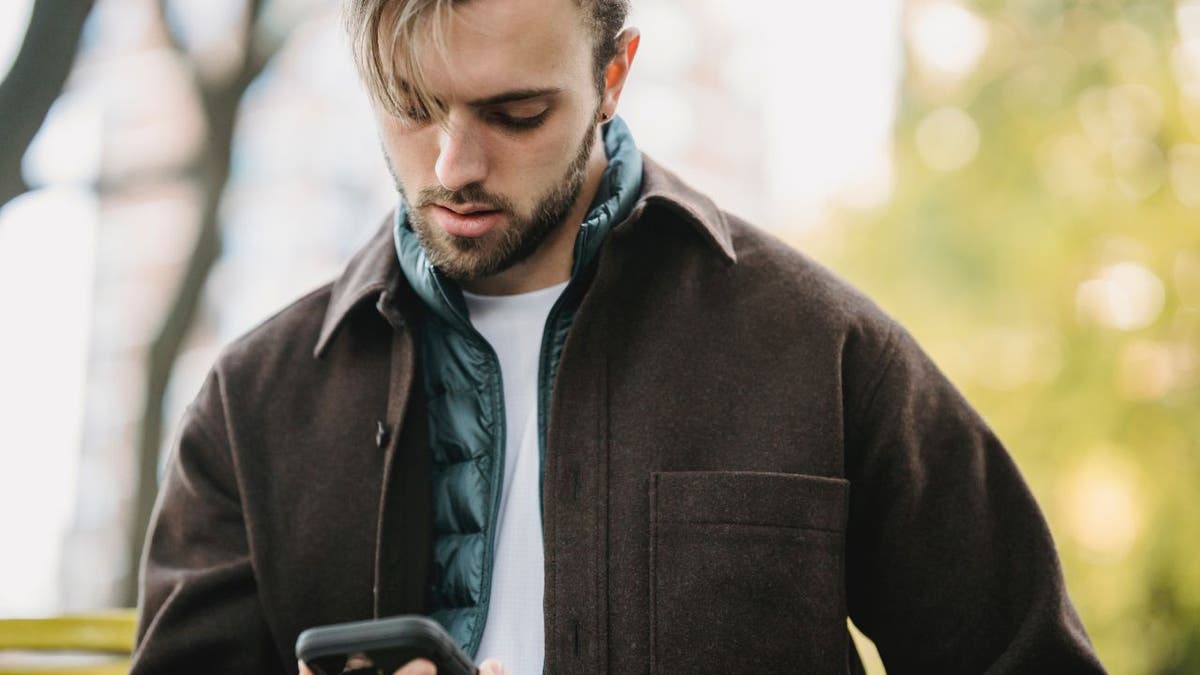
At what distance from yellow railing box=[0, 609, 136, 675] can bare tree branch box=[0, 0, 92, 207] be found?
3.59 feet

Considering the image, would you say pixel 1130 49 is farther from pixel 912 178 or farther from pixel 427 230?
pixel 427 230

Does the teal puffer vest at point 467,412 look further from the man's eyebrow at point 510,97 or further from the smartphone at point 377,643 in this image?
the smartphone at point 377,643

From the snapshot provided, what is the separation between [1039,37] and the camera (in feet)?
28.3

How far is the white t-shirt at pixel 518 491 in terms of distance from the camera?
6.67ft

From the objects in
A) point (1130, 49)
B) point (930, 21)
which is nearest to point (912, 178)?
point (930, 21)

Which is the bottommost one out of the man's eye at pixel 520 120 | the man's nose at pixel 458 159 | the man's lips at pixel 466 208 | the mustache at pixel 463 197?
the man's lips at pixel 466 208

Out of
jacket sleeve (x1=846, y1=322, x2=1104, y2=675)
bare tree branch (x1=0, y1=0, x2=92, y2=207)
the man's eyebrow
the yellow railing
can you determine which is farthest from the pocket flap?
bare tree branch (x1=0, y1=0, x2=92, y2=207)

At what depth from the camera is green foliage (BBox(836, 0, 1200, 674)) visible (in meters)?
7.83

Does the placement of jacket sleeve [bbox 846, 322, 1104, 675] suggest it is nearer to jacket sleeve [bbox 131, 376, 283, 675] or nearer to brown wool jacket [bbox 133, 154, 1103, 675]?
brown wool jacket [bbox 133, 154, 1103, 675]

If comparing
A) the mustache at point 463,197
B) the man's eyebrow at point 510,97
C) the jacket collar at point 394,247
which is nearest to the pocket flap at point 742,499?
the jacket collar at point 394,247

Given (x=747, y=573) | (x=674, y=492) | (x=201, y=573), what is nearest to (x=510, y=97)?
(x=674, y=492)

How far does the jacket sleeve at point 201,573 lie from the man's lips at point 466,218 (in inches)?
21.7

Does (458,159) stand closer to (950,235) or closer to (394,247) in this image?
(394,247)

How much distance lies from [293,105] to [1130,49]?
25.4 metres
